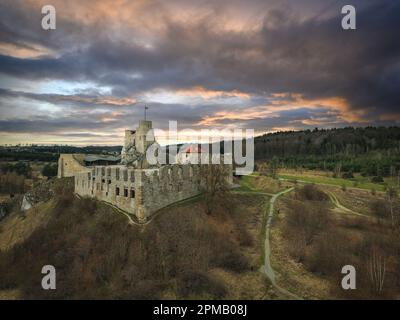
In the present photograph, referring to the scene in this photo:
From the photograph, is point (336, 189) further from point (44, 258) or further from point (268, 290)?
point (44, 258)

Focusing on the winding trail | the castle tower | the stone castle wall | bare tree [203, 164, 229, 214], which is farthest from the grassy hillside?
the castle tower

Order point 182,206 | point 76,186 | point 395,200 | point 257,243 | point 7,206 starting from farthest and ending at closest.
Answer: point 7,206 → point 76,186 → point 395,200 → point 182,206 → point 257,243

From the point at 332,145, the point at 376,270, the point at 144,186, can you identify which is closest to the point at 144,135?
the point at 144,186

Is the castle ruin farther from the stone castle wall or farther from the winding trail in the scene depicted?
the winding trail

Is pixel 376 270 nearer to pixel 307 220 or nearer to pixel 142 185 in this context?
pixel 307 220

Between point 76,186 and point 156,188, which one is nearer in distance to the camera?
point 156,188

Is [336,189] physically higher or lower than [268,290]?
higher

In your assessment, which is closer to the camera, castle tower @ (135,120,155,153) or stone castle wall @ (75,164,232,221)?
stone castle wall @ (75,164,232,221)

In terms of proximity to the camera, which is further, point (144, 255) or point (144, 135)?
point (144, 135)
